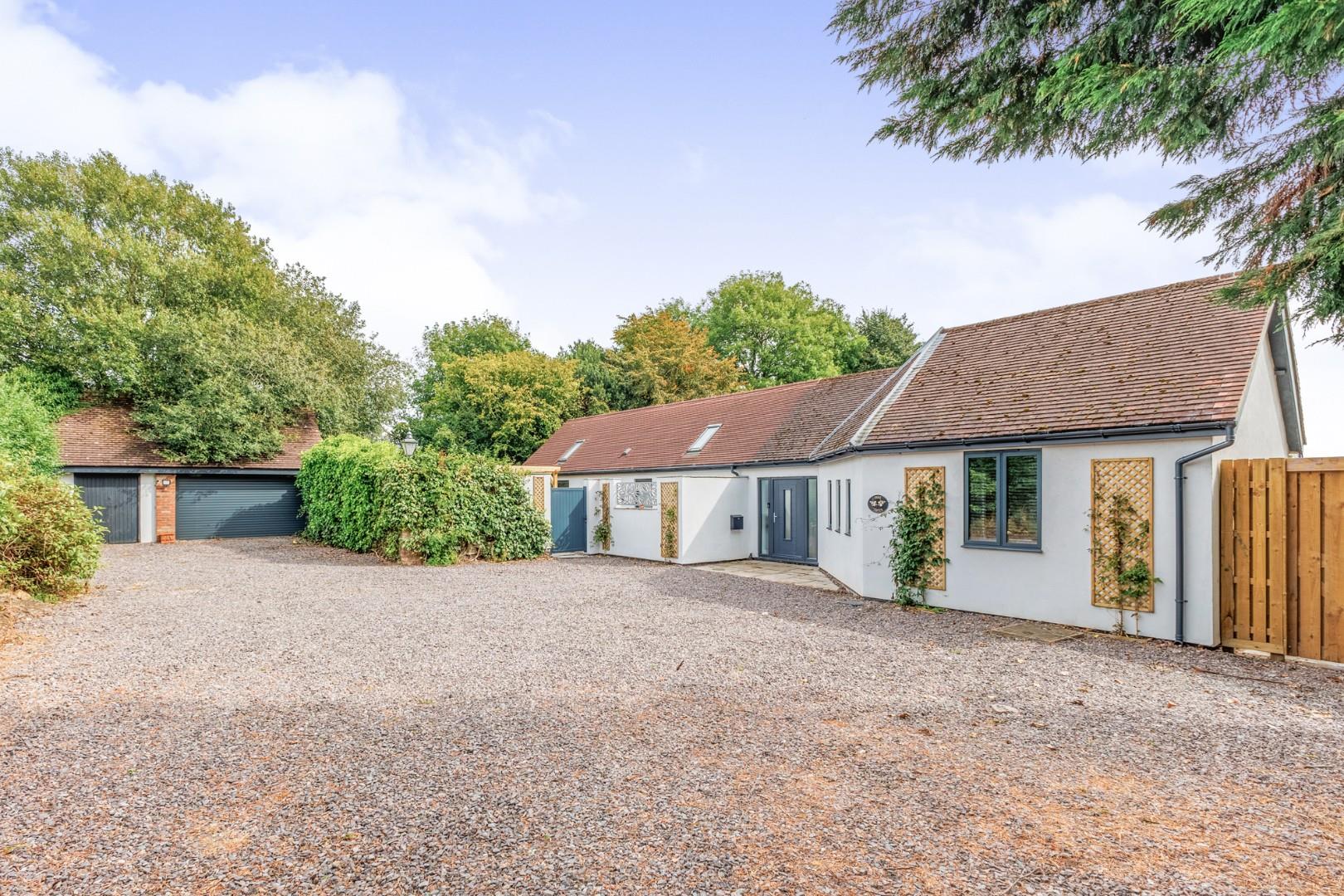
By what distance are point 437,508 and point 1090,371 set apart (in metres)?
12.7

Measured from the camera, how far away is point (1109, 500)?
815cm

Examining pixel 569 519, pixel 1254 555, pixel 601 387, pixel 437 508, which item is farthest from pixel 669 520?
pixel 601 387

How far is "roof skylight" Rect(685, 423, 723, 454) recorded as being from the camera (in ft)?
61.3

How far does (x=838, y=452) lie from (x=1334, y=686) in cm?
688

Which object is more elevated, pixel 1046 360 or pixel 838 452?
pixel 1046 360

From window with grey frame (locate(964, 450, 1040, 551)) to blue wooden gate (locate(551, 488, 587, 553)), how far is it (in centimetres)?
1110

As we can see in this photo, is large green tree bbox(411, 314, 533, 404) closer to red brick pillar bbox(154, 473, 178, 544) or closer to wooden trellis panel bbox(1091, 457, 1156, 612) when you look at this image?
red brick pillar bbox(154, 473, 178, 544)

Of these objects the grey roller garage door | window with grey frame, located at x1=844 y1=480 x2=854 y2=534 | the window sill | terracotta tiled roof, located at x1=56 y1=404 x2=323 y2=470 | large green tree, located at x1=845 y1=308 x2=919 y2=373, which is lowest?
the grey roller garage door

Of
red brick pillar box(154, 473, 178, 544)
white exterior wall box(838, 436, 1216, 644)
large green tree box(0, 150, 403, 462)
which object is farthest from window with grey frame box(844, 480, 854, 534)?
red brick pillar box(154, 473, 178, 544)

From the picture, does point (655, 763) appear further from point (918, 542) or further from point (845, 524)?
point (845, 524)

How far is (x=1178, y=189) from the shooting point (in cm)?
636

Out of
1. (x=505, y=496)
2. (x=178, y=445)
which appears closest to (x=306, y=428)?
(x=178, y=445)

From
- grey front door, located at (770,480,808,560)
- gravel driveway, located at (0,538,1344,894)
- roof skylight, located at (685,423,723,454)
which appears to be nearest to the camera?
gravel driveway, located at (0,538,1344,894)

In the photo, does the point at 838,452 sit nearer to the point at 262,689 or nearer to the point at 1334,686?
the point at 1334,686
